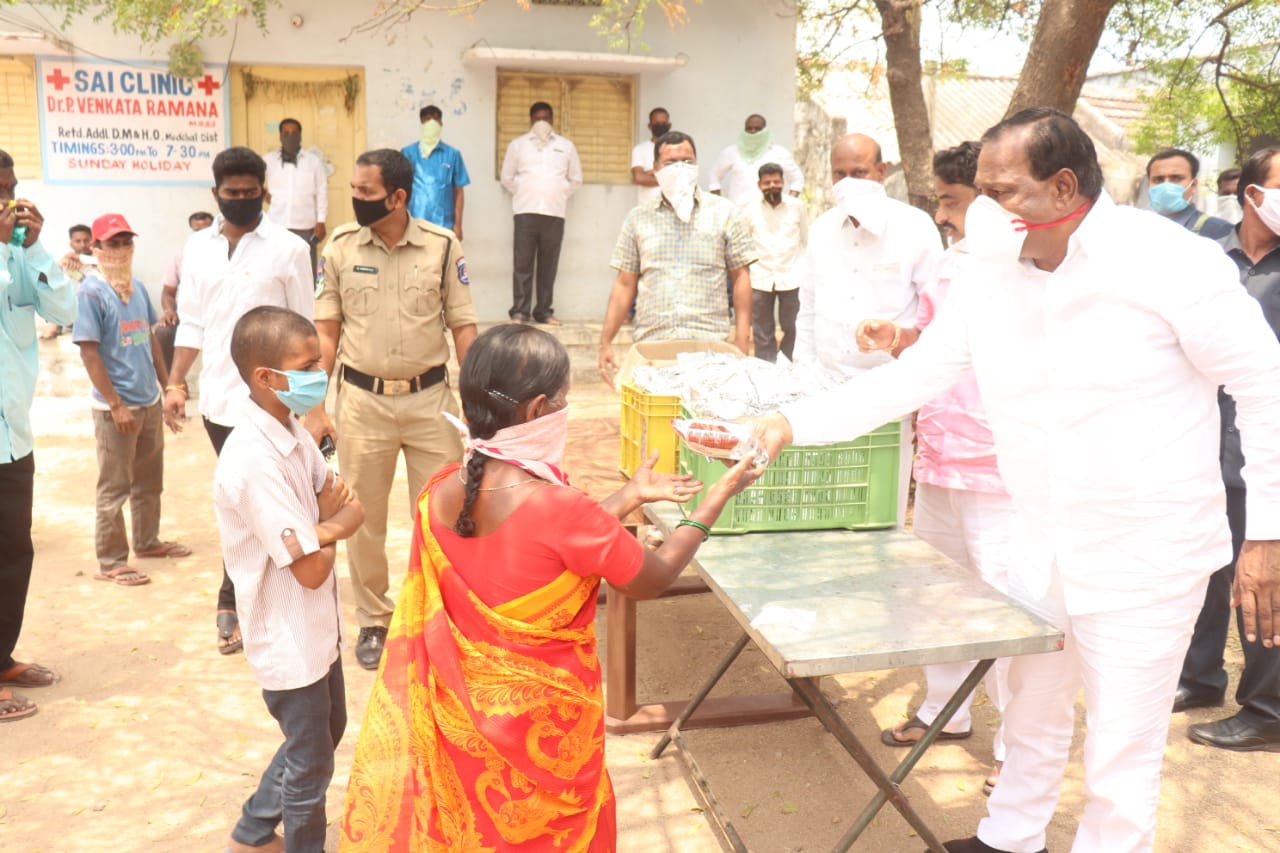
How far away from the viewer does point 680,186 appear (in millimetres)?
5738

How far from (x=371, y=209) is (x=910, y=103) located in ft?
15.3

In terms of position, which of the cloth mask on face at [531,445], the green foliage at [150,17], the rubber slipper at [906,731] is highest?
the green foliage at [150,17]

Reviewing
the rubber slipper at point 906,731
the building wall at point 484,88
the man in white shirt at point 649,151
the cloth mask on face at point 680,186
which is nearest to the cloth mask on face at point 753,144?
the building wall at point 484,88

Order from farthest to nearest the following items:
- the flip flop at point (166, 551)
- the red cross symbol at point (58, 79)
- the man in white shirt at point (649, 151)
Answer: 1. the man in white shirt at point (649, 151)
2. the red cross symbol at point (58, 79)
3. the flip flop at point (166, 551)

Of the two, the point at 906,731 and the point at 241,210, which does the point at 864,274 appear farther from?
the point at 241,210

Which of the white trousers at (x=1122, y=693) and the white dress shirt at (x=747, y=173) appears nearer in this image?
the white trousers at (x=1122, y=693)

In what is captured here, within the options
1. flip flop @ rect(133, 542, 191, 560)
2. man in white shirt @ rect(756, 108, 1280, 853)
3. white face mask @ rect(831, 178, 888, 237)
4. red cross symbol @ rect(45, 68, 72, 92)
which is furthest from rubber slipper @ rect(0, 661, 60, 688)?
red cross symbol @ rect(45, 68, 72, 92)

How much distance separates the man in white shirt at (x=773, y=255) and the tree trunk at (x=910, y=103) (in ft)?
8.19

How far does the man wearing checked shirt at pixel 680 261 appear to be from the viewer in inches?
226

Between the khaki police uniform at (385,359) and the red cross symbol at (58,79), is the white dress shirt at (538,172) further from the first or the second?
the khaki police uniform at (385,359)

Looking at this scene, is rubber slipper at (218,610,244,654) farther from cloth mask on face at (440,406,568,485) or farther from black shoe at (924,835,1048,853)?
black shoe at (924,835,1048,853)

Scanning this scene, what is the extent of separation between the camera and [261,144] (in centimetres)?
1114

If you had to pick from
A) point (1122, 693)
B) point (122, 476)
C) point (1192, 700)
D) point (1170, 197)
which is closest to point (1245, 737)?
point (1192, 700)

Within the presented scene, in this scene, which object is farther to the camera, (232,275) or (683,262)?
(683,262)
